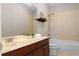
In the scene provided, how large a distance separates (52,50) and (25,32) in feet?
2.15

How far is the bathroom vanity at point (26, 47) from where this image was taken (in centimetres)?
147

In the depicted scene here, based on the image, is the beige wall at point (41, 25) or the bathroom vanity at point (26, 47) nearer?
the bathroom vanity at point (26, 47)

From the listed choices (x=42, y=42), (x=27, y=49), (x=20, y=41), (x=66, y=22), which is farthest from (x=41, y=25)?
(x=27, y=49)

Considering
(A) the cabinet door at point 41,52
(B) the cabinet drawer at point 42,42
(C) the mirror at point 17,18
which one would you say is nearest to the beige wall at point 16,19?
(C) the mirror at point 17,18

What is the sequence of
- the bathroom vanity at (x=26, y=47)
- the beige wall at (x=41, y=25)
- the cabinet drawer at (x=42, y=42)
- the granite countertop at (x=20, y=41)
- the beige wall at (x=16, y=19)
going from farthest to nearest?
the beige wall at (x=41, y=25), the cabinet drawer at (x=42, y=42), the beige wall at (x=16, y=19), the granite countertop at (x=20, y=41), the bathroom vanity at (x=26, y=47)

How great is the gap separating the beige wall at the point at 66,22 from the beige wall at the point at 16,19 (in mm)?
470

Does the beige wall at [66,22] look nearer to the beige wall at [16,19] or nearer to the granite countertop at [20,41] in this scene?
the granite countertop at [20,41]

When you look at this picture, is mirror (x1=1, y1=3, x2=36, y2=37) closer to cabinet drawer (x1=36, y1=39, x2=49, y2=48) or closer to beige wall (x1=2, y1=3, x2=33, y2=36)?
beige wall (x1=2, y1=3, x2=33, y2=36)

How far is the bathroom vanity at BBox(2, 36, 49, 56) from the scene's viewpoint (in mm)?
1467

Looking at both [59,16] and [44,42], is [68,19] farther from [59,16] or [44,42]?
[44,42]

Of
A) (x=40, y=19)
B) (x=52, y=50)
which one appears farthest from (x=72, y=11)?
(x=52, y=50)

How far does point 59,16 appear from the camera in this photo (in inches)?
97.4

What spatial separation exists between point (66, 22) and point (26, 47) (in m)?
0.99

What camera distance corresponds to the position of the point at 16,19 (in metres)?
2.34
